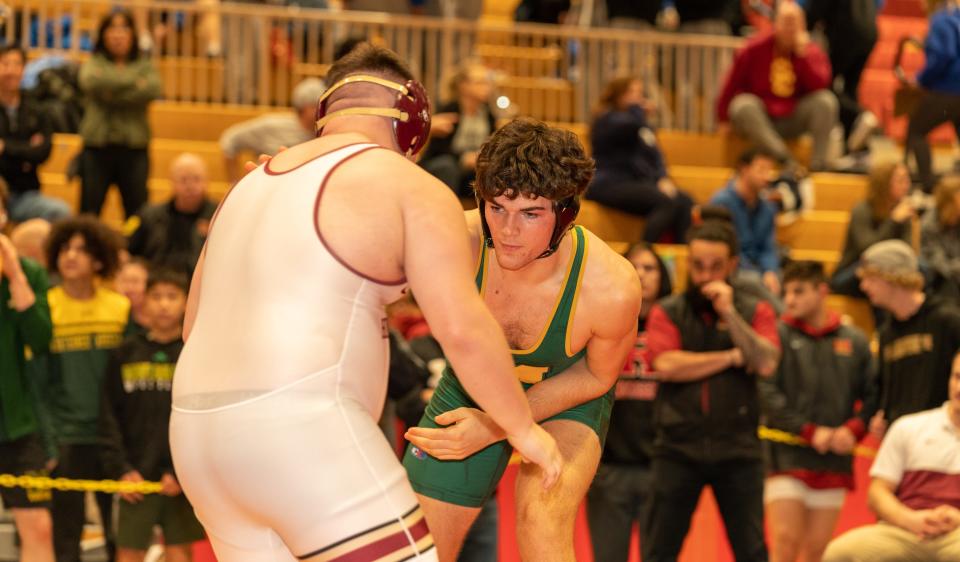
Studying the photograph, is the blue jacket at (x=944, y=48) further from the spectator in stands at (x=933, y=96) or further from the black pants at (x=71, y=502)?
the black pants at (x=71, y=502)

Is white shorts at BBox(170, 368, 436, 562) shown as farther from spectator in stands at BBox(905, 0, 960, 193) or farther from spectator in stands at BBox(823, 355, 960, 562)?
spectator in stands at BBox(905, 0, 960, 193)

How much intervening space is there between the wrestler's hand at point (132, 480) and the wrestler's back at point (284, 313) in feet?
11.7

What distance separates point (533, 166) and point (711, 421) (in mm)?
3253

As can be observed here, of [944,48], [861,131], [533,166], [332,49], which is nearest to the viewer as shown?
[533,166]

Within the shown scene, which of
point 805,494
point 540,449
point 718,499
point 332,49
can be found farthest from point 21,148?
point 540,449

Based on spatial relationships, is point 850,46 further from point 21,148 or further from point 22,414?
point 22,414

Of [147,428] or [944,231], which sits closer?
[147,428]

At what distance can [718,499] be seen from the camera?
7371 mm

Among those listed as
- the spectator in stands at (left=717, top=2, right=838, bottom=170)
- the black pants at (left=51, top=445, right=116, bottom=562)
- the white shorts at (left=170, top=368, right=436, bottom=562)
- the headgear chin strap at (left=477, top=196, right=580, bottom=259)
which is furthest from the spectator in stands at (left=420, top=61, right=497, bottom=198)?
the white shorts at (left=170, top=368, right=436, bottom=562)

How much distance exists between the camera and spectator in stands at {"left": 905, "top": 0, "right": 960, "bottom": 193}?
11.5m

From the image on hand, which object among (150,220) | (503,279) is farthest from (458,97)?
(503,279)

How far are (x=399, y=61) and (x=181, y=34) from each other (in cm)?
968

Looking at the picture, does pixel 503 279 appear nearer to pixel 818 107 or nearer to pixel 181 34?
pixel 818 107

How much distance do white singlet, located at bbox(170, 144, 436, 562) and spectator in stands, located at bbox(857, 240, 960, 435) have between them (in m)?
4.59
